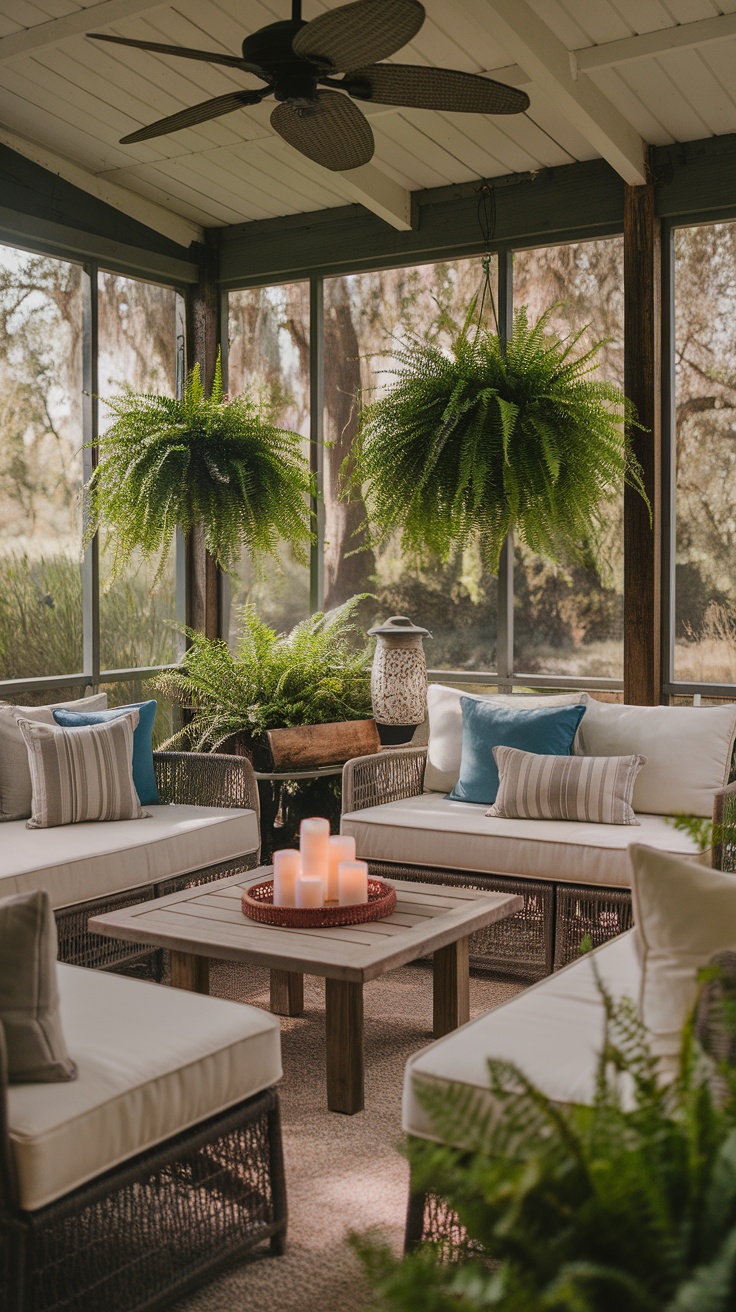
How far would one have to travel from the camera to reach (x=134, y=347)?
5039 mm

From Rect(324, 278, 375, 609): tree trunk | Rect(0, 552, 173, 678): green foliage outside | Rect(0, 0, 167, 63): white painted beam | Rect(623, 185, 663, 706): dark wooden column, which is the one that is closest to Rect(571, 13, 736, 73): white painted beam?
Rect(623, 185, 663, 706): dark wooden column

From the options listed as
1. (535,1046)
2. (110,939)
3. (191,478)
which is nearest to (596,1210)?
(535,1046)

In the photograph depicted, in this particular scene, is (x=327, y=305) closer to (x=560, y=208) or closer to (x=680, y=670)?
(x=560, y=208)

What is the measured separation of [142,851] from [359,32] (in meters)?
2.28

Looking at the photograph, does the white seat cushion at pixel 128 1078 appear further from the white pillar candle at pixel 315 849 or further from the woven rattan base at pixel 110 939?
the woven rattan base at pixel 110 939

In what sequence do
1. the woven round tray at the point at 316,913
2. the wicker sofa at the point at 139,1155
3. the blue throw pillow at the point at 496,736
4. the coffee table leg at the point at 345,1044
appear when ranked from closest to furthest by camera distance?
the wicker sofa at the point at 139,1155 < the coffee table leg at the point at 345,1044 < the woven round tray at the point at 316,913 < the blue throw pillow at the point at 496,736

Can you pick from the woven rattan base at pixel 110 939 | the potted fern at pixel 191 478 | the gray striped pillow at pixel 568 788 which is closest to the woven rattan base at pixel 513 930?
the gray striped pillow at pixel 568 788

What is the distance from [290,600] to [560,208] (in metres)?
1.95

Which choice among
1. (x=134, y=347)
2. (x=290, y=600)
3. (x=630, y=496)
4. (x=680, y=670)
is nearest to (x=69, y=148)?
(x=134, y=347)

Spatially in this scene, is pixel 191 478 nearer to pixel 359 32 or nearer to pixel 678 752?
pixel 678 752

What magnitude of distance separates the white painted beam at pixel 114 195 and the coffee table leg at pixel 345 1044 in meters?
3.42

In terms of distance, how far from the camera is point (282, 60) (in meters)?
2.58

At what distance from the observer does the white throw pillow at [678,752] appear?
3.76m

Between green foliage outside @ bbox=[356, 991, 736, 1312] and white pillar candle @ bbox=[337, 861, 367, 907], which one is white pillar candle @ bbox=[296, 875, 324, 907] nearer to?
white pillar candle @ bbox=[337, 861, 367, 907]
